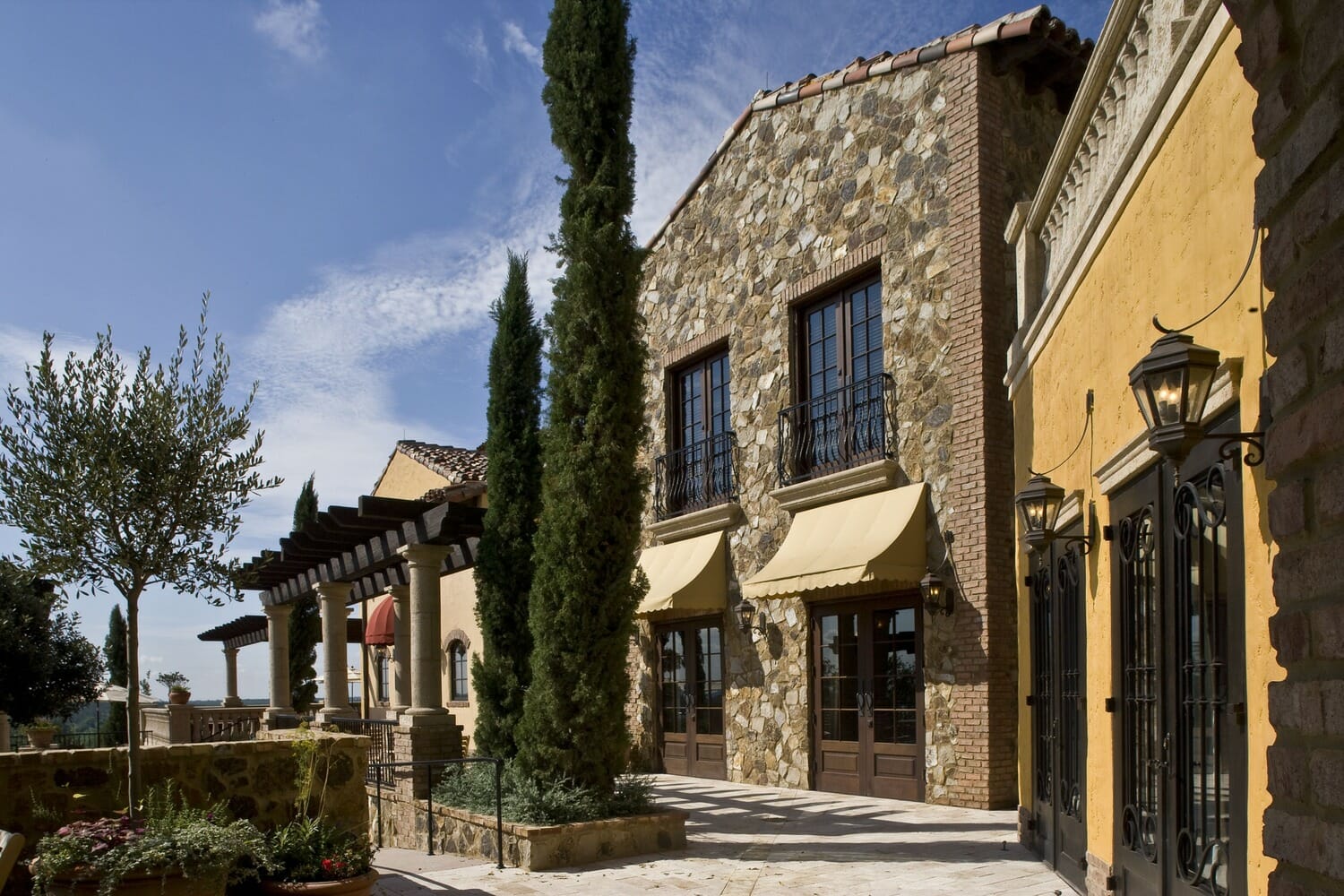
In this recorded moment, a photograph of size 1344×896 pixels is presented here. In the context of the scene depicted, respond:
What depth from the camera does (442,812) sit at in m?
10.2

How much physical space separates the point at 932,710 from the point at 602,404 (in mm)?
4787

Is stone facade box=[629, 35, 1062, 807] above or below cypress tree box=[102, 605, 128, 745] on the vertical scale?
above

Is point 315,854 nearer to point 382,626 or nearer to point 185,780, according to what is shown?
point 185,780

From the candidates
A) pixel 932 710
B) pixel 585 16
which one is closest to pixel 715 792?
pixel 932 710

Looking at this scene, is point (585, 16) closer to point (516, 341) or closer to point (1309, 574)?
point (516, 341)

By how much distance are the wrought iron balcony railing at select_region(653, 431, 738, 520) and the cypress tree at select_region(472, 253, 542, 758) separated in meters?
3.21

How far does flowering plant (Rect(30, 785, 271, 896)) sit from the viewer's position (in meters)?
5.93

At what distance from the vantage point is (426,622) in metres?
13.2

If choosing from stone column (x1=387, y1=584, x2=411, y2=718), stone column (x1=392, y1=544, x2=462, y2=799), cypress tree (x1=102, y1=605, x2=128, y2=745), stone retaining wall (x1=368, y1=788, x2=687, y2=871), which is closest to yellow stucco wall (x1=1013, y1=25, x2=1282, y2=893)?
stone retaining wall (x1=368, y1=788, x2=687, y2=871)

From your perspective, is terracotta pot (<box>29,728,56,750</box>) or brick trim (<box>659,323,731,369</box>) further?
terracotta pot (<box>29,728,56,750</box>)

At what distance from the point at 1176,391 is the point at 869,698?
8837mm

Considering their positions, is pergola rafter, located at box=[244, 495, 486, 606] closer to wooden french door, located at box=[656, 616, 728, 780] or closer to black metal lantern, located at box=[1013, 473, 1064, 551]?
wooden french door, located at box=[656, 616, 728, 780]

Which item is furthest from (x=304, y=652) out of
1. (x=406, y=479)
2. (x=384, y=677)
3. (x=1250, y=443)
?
(x=1250, y=443)

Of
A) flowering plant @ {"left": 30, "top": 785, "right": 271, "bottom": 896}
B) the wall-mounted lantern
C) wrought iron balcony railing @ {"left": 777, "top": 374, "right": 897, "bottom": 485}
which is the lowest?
flowering plant @ {"left": 30, "top": 785, "right": 271, "bottom": 896}
